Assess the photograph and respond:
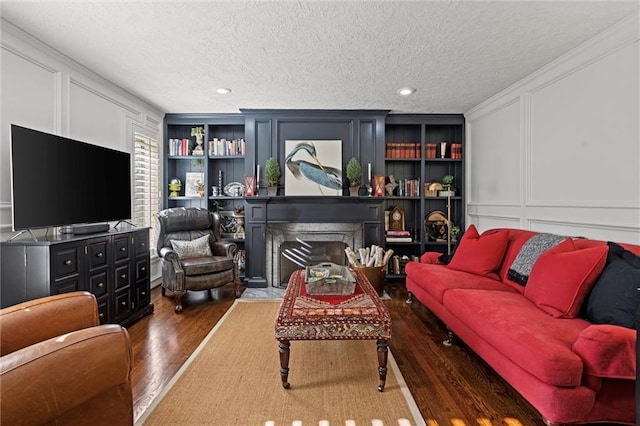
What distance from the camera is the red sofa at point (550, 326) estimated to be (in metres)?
1.59

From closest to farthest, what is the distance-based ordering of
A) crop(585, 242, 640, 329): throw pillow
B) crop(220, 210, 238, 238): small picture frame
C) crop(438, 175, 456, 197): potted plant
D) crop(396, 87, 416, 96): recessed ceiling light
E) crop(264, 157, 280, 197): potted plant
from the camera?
crop(585, 242, 640, 329): throw pillow → crop(396, 87, 416, 96): recessed ceiling light → crop(264, 157, 280, 197): potted plant → crop(438, 175, 456, 197): potted plant → crop(220, 210, 238, 238): small picture frame

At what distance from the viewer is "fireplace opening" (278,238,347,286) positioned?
15.9ft

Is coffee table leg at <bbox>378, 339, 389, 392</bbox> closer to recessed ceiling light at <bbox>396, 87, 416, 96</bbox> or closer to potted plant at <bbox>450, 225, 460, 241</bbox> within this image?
recessed ceiling light at <bbox>396, 87, 416, 96</bbox>

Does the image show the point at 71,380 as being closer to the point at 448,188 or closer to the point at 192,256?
the point at 192,256

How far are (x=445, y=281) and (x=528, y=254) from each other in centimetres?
69

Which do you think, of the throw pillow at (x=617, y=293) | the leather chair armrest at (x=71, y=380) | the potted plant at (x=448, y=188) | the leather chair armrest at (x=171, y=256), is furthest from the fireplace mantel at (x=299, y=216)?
the leather chair armrest at (x=71, y=380)

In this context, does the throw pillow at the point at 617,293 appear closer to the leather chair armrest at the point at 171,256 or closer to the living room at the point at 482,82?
the living room at the point at 482,82

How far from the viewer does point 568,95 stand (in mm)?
2965

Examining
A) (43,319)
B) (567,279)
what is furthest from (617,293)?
(43,319)

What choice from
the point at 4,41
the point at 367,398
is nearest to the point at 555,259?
the point at 367,398

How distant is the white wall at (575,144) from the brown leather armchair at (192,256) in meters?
3.38

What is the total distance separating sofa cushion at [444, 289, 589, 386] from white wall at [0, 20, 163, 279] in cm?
339

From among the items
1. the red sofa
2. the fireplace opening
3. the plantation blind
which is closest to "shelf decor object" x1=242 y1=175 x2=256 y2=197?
the fireplace opening

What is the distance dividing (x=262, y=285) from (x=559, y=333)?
352 centimetres
